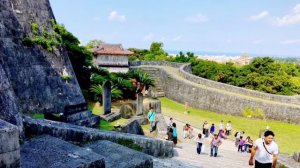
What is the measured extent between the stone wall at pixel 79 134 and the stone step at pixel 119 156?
0.58 m

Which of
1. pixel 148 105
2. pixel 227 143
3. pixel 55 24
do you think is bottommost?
pixel 227 143

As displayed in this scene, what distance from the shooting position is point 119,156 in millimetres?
6789

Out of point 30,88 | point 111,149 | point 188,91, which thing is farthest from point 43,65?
point 188,91

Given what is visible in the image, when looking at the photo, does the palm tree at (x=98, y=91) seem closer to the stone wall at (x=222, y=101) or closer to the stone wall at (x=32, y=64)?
the stone wall at (x=32, y=64)

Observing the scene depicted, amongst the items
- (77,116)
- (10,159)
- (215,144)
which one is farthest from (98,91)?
(10,159)

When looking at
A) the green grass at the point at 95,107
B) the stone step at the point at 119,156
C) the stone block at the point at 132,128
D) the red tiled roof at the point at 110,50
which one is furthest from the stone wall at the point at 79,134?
the red tiled roof at the point at 110,50

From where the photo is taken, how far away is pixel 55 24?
538 inches

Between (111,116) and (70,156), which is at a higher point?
(70,156)

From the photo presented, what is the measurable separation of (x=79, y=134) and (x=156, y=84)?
27756 millimetres

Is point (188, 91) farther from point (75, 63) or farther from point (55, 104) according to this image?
point (55, 104)

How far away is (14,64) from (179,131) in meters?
10.2

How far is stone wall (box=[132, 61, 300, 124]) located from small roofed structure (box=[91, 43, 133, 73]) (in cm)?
481

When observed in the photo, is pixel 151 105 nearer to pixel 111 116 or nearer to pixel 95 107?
pixel 95 107

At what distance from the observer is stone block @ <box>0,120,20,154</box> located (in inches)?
141
